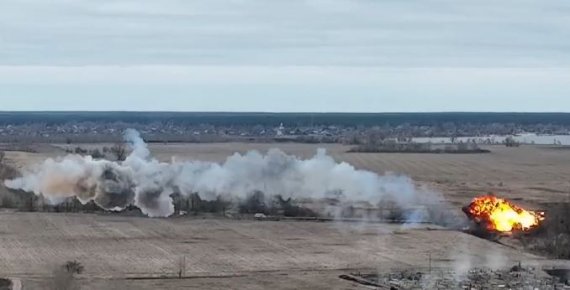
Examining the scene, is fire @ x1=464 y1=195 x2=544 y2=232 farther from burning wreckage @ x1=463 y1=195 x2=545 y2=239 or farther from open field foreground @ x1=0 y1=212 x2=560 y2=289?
open field foreground @ x1=0 y1=212 x2=560 y2=289

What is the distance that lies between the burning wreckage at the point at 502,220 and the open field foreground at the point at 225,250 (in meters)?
2.82

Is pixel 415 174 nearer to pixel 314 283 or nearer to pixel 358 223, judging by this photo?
pixel 358 223

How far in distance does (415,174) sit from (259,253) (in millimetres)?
76075

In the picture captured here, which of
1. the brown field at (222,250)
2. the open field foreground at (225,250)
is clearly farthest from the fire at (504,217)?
the open field foreground at (225,250)

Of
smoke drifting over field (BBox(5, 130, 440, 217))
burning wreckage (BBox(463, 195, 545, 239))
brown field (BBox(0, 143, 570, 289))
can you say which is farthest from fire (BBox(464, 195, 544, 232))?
smoke drifting over field (BBox(5, 130, 440, 217))

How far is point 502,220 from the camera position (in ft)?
317

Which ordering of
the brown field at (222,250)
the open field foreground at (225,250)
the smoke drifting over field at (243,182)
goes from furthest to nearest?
the smoke drifting over field at (243,182) < the open field foreground at (225,250) < the brown field at (222,250)

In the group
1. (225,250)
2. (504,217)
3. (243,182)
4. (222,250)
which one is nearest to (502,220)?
(504,217)

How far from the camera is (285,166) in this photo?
111 meters

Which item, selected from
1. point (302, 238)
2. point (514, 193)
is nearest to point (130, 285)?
point (302, 238)

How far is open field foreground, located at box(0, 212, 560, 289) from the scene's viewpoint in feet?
240

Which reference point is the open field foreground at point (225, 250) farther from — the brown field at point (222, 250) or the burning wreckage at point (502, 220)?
the burning wreckage at point (502, 220)

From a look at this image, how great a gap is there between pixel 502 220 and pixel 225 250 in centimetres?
2468

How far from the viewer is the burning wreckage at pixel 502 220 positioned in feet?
316
